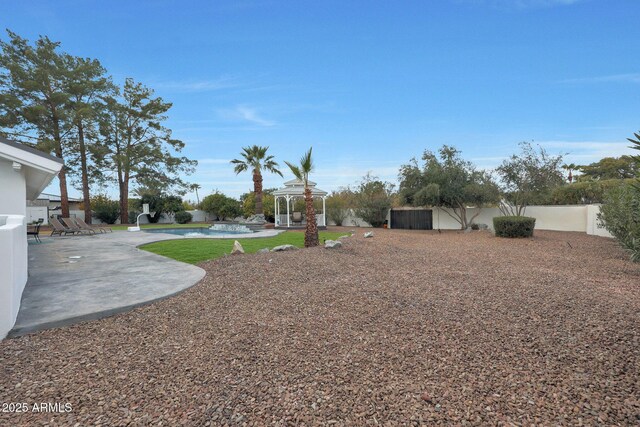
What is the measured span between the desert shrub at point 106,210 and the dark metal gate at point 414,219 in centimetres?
2817

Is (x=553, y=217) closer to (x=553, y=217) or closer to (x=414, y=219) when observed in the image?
(x=553, y=217)

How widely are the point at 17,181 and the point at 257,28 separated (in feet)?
31.1

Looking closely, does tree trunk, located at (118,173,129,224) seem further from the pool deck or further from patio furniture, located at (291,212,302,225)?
the pool deck

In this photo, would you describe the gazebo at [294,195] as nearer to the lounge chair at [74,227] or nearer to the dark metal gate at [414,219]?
the dark metal gate at [414,219]

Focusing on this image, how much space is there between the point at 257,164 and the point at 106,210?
16631 mm

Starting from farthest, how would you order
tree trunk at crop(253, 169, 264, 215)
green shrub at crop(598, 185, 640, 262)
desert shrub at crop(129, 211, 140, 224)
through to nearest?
desert shrub at crop(129, 211, 140, 224) < tree trunk at crop(253, 169, 264, 215) < green shrub at crop(598, 185, 640, 262)

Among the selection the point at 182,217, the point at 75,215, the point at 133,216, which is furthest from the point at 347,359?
the point at 133,216

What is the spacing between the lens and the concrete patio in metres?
4.49

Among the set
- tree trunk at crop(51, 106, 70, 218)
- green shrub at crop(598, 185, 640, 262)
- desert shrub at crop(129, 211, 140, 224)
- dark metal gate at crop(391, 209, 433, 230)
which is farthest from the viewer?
desert shrub at crop(129, 211, 140, 224)

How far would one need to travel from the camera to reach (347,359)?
336cm

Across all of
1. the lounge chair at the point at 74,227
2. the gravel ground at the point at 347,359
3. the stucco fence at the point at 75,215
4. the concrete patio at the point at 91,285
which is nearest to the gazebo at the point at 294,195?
the lounge chair at the point at 74,227

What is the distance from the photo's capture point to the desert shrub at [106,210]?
32.8 m

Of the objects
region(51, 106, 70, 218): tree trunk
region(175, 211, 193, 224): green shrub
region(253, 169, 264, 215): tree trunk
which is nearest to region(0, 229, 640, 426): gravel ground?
region(253, 169, 264, 215): tree trunk

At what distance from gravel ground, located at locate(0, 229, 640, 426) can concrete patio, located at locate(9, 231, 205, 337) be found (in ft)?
0.98
